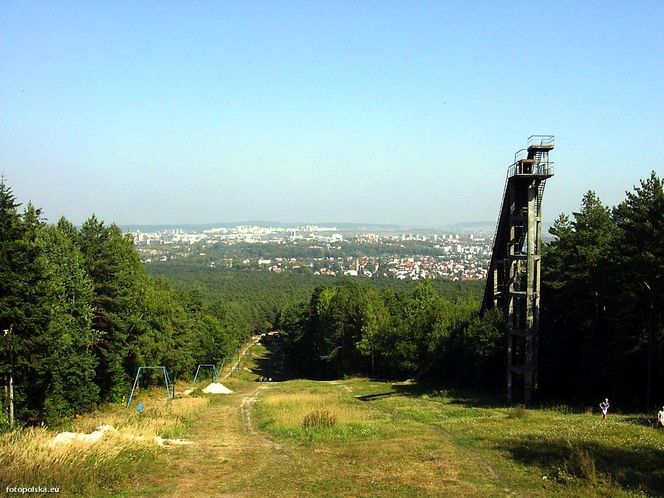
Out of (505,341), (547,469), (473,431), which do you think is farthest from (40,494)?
(505,341)

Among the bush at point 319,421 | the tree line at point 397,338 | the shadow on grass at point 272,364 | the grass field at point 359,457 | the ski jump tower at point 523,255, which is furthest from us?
the shadow on grass at point 272,364

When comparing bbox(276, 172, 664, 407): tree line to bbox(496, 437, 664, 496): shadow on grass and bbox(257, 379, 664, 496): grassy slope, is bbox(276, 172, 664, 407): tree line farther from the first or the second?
bbox(496, 437, 664, 496): shadow on grass

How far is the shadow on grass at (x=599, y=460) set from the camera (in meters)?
15.2

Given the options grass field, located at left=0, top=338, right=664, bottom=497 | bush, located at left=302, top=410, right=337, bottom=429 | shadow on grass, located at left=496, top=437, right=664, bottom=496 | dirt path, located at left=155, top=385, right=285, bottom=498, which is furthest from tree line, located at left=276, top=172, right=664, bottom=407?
dirt path, located at left=155, top=385, right=285, bottom=498

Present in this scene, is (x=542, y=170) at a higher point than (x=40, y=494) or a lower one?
higher

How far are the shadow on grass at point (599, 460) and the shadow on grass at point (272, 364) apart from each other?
198 feet

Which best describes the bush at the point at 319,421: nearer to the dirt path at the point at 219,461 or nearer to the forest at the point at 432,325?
the dirt path at the point at 219,461

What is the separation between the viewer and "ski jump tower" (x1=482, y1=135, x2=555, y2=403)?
33969 millimetres

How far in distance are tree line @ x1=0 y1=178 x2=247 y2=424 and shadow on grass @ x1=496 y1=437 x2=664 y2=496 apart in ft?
62.0

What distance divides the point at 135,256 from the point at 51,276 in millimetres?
17189

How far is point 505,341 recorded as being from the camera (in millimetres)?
39844

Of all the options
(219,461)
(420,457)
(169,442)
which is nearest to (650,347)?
(420,457)

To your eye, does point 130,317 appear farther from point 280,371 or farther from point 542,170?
point 280,371

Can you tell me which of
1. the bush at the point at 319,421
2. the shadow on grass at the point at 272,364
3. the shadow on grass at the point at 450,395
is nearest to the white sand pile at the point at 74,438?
the bush at the point at 319,421
